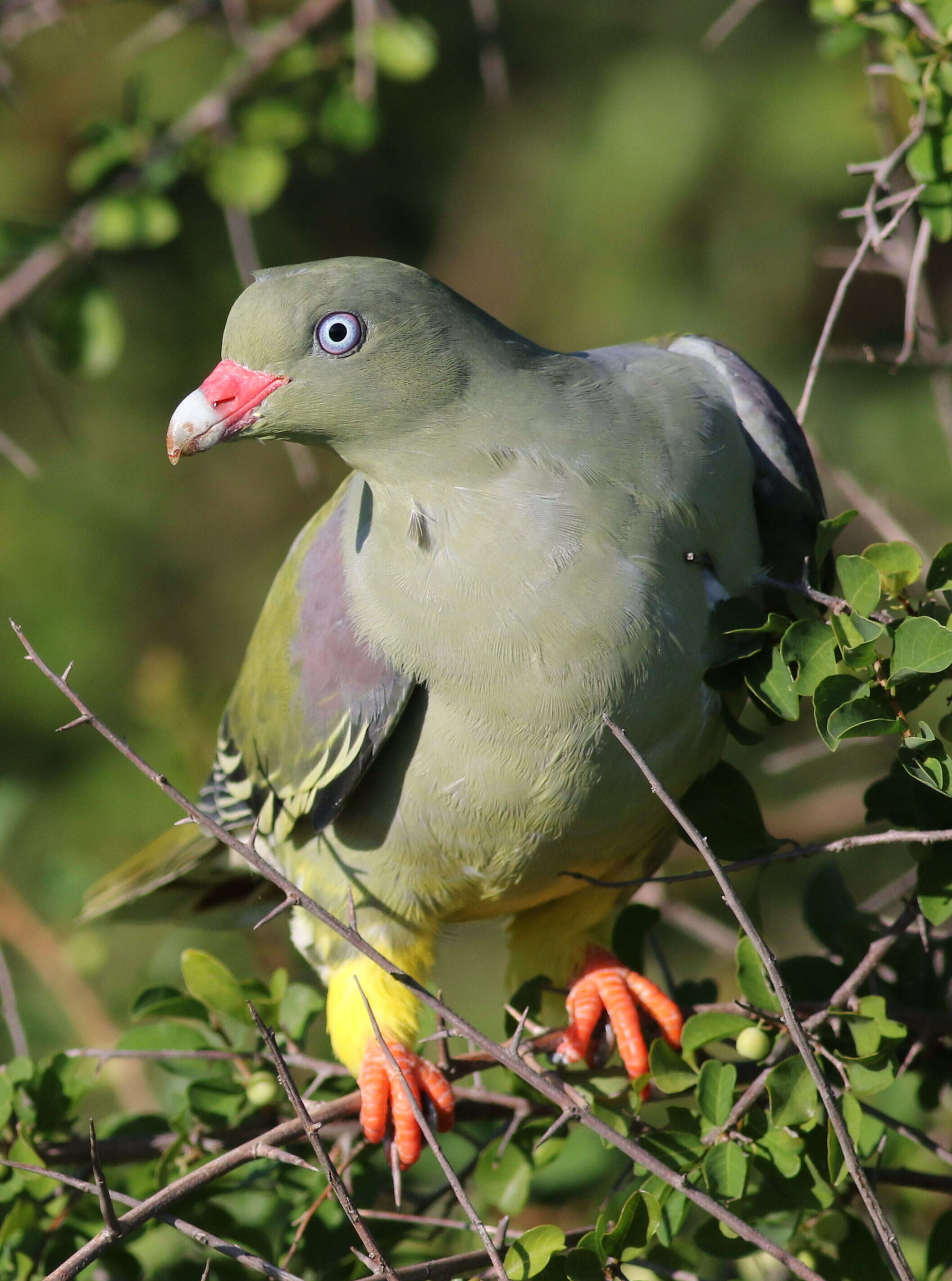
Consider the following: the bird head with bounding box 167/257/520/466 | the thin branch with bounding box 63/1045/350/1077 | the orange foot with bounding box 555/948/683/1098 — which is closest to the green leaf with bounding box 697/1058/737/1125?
the orange foot with bounding box 555/948/683/1098

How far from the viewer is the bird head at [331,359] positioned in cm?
225

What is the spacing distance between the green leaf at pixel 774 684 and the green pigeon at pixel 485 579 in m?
0.12

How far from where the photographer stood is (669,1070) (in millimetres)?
2305

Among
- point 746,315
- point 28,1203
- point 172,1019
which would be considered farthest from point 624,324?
point 28,1203

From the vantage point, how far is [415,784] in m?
2.51

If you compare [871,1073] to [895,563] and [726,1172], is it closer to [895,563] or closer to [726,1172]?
[726,1172]

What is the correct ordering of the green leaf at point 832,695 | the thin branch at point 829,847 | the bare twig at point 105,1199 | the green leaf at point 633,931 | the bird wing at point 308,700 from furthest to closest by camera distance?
the green leaf at point 633,931
the bird wing at point 308,700
the green leaf at point 832,695
the thin branch at point 829,847
the bare twig at point 105,1199

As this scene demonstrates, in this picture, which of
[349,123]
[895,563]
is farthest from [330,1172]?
[349,123]

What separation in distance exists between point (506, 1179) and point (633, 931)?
1.72 ft

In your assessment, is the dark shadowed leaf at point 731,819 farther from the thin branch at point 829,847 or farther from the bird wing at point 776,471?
the bird wing at point 776,471

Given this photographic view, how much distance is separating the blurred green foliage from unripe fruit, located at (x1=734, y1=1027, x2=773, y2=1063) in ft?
2.85

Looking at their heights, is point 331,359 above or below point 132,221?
below

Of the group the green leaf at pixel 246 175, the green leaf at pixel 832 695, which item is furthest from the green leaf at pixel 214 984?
the green leaf at pixel 246 175

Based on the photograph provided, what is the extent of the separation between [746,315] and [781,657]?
11.9ft
